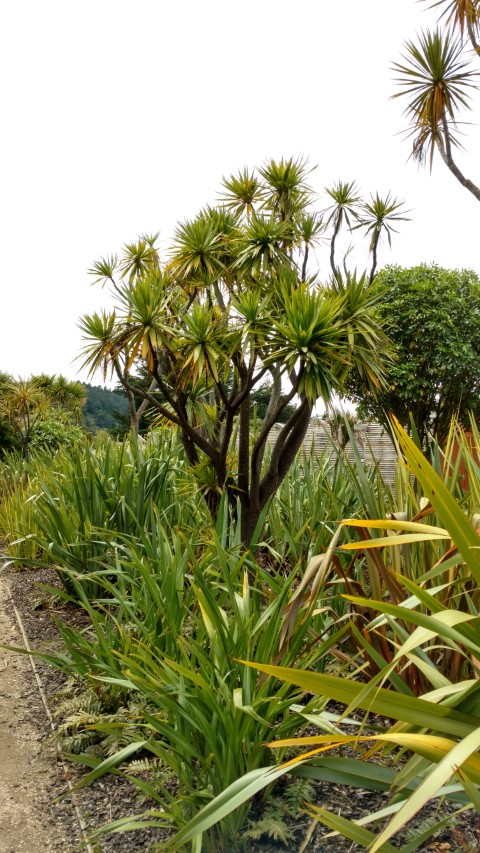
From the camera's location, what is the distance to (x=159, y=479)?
657cm

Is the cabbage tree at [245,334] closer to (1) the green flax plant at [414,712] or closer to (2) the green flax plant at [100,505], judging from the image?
(2) the green flax plant at [100,505]

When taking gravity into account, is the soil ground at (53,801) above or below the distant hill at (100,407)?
below

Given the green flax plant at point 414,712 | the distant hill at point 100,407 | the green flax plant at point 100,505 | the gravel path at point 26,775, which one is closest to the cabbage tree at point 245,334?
the green flax plant at point 100,505

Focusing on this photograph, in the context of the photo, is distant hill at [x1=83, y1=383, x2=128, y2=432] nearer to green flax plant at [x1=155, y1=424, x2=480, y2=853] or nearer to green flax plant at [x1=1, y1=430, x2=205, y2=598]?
green flax plant at [x1=1, y1=430, x2=205, y2=598]

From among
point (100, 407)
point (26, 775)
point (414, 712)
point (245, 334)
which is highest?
point (100, 407)

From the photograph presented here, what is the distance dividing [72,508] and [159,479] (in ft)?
2.73

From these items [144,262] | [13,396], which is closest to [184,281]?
[144,262]

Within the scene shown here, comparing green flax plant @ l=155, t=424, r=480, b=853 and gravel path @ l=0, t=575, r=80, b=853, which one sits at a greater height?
green flax plant @ l=155, t=424, r=480, b=853

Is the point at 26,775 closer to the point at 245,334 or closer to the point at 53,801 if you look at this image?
the point at 53,801

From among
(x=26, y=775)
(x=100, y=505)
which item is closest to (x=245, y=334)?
(x=100, y=505)

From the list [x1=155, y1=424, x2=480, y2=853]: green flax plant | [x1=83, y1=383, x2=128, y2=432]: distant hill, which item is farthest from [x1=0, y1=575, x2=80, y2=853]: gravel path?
[x1=83, y1=383, x2=128, y2=432]: distant hill

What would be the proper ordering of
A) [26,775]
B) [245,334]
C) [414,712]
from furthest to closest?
[245,334] → [26,775] → [414,712]

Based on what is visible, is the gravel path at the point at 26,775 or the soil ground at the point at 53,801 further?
the gravel path at the point at 26,775

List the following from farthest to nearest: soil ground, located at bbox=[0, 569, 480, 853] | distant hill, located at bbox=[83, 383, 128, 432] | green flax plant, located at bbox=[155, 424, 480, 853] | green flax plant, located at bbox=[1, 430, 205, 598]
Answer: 1. distant hill, located at bbox=[83, 383, 128, 432]
2. green flax plant, located at bbox=[1, 430, 205, 598]
3. soil ground, located at bbox=[0, 569, 480, 853]
4. green flax plant, located at bbox=[155, 424, 480, 853]
